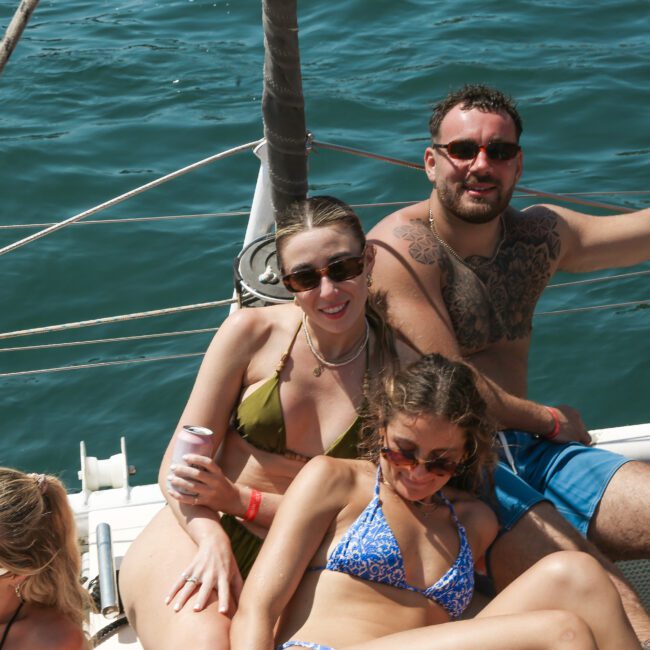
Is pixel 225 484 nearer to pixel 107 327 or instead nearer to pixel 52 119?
pixel 107 327

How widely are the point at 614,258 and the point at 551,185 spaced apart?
3.79 metres

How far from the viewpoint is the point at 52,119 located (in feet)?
28.4

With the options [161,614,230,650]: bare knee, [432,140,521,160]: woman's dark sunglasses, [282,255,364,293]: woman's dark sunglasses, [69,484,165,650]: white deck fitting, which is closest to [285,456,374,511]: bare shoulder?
[161,614,230,650]: bare knee

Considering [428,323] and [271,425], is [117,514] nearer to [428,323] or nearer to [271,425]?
[271,425]

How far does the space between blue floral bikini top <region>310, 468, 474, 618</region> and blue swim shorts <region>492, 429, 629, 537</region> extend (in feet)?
0.88

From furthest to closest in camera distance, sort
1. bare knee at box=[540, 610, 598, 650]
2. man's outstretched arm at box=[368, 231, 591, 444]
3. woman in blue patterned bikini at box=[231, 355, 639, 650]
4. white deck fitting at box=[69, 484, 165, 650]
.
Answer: white deck fitting at box=[69, 484, 165, 650], man's outstretched arm at box=[368, 231, 591, 444], woman in blue patterned bikini at box=[231, 355, 639, 650], bare knee at box=[540, 610, 598, 650]

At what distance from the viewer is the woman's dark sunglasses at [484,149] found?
Answer: 355cm

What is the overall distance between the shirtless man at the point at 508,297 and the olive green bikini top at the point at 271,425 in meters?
0.37

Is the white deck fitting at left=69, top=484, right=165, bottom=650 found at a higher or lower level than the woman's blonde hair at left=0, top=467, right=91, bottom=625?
lower

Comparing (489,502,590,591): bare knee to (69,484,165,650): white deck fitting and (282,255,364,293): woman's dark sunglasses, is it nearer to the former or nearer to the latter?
(282,255,364,293): woman's dark sunglasses

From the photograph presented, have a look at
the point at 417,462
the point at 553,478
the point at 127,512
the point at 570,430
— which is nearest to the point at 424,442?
the point at 417,462

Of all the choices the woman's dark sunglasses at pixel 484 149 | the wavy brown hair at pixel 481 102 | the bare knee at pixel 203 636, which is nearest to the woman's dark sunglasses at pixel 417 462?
the bare knee at pixel 203 636

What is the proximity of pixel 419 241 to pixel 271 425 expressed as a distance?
778 millimetres

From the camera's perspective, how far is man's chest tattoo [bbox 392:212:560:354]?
360 cm
